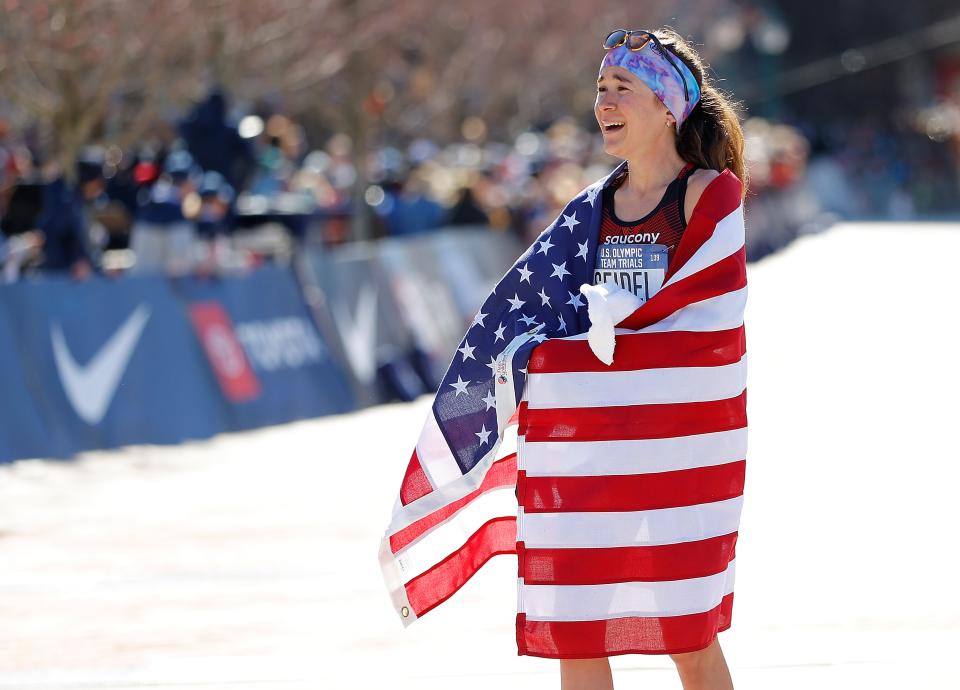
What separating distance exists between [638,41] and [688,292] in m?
0.70

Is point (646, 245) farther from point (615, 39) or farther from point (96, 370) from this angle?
point (96, 370)

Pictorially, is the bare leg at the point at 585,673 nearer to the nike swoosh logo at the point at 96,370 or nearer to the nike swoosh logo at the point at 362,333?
the nike swoosh logo at the point at 96,370

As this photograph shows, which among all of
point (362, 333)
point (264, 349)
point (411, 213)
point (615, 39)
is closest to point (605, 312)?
point (615, 39)

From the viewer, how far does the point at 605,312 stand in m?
4.60

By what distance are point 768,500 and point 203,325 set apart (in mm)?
5281

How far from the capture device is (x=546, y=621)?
4.71 meters

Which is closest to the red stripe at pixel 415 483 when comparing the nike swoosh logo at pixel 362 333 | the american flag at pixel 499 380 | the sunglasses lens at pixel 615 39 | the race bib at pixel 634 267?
the american flag at pixel 499 380

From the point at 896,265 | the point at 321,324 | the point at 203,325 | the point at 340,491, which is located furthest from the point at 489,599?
A: the point at 896,265

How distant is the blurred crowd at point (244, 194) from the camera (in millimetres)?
13555

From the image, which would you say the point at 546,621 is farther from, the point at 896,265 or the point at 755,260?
the point at 755,260

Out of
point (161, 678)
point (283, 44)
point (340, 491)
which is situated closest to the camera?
point (161, 678)

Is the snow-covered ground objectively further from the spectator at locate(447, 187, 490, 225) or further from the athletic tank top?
the spectator at locate(447, 187, 490, 225)

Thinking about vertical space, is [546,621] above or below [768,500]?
above

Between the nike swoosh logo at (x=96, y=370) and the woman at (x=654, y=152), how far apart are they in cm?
773
